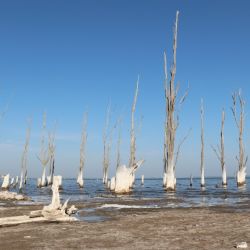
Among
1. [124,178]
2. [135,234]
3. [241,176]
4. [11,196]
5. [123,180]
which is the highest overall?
[241,176]

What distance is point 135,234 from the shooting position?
27.5 ft

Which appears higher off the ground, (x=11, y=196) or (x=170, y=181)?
(x=170, y=181)

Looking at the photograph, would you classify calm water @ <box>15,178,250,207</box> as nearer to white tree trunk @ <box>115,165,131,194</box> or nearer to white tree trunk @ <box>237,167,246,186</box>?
white tree trunk @ <box>115,165,131,194</box>

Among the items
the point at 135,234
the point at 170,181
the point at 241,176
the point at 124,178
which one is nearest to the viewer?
the point at 135,234

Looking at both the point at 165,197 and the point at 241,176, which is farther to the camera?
the point at 241,176

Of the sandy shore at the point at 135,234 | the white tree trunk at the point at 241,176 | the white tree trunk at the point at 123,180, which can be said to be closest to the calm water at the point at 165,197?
the white tree trunk at the point at 123,180

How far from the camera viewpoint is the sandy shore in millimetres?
7141

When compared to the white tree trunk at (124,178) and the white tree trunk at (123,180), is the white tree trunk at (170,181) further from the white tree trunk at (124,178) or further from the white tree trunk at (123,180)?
the white tree trunk at (123,180)

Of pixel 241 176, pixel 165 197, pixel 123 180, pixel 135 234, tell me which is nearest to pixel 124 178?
pixel 123 180

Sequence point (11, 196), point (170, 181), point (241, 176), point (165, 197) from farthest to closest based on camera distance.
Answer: point (241, 176) → point (170, 181) → point (165, 197) → point (11, 196)

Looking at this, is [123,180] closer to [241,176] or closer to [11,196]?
[11,196]

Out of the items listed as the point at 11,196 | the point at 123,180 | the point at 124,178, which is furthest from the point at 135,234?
the point at 124,178

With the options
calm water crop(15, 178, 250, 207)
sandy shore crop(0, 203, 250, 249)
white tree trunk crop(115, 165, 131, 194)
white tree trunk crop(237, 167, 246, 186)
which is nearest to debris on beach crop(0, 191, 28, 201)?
calm water crop(15, 178, 250, 207)

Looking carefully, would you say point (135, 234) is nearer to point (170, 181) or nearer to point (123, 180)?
point (123, 180)
